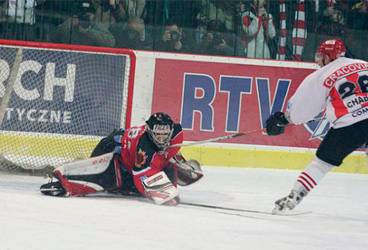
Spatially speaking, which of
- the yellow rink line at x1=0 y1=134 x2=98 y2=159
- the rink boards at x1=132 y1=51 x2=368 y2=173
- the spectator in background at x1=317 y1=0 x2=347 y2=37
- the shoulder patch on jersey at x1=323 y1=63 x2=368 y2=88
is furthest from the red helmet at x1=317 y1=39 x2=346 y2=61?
the spectator in background at x1=317 y1=0 x2=347 y2=37

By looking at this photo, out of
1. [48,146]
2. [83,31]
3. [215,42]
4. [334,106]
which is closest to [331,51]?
[334,106]

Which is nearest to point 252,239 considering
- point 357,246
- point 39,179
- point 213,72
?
point 357,246

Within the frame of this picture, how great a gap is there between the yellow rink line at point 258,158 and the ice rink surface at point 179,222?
3.91 ft

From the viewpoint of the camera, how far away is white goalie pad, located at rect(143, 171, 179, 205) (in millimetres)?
5410

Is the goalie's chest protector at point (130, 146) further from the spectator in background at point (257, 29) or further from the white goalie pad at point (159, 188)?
the spectator in background at point (257, 29)

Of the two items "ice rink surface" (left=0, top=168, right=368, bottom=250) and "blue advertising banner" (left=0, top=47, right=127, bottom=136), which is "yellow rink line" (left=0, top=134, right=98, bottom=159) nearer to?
"blue advertising banner" (left=0, top=47, right=127, bottom=136)

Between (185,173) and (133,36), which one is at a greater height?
(133,36)

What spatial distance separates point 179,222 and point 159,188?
2.42 ft

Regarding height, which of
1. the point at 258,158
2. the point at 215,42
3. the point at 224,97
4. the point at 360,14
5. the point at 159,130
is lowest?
the point at 258,158

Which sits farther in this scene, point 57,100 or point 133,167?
point 57,100

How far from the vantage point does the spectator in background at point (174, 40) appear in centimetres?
797

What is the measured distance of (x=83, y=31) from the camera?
26.0 ft

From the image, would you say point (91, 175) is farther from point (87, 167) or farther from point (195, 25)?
point (195, 25)

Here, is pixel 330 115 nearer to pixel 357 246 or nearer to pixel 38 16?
pixel 357 246
